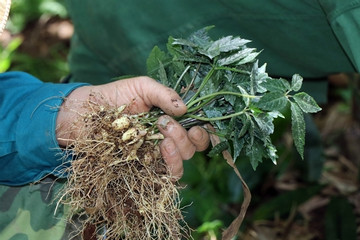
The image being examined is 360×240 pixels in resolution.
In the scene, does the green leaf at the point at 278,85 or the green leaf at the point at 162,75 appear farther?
the green leaf at the point at 162,75

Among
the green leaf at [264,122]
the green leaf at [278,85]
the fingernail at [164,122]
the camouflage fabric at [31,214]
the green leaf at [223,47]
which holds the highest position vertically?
the green leaf at [223,47]

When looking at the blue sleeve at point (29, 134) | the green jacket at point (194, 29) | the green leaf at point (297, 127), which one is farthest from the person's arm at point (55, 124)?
the green leaf at point (297, 127)

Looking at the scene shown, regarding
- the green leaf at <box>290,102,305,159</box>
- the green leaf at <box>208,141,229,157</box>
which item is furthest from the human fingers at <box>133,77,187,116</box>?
the green leaf at <box>290,102,305,159</box>

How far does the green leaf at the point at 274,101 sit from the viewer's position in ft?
3.75

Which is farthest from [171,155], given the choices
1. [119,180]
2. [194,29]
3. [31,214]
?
[194,29]

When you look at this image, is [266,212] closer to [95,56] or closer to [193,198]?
[193,198]

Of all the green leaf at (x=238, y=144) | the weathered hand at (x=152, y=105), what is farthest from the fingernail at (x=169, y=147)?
the green leaf at (x=238, y=144)

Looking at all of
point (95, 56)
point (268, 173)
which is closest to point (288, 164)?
point (268, 173)

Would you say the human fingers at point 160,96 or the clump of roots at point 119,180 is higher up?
the human fingers at point 160,96

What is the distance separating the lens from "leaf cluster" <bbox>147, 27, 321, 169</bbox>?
1.15 m

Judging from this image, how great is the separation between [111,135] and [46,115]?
0.16 meters

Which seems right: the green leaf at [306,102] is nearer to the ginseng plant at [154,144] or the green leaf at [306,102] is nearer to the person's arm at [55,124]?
the ginseng plant at [154,144]

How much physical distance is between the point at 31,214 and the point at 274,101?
2.02 feet

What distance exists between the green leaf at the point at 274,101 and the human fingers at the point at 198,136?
0.18 meters
